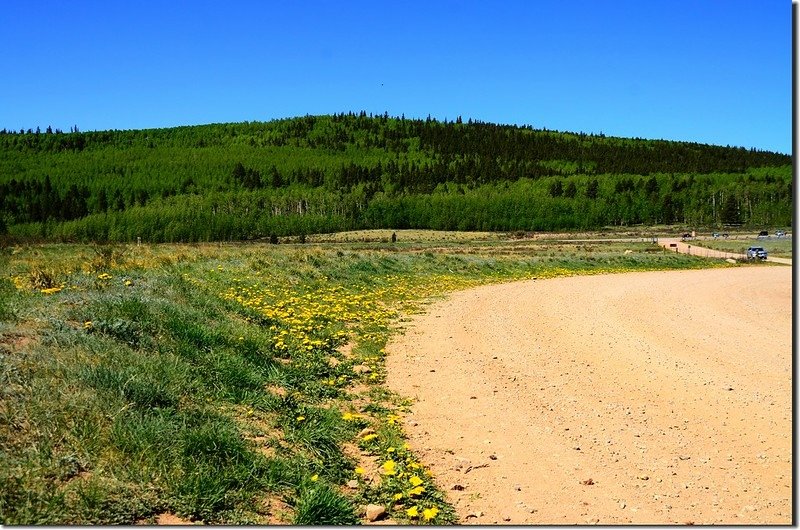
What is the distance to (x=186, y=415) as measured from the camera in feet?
17.5

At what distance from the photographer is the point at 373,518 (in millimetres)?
4355

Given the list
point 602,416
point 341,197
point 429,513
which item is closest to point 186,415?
point 429,513

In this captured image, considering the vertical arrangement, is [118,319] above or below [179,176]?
below

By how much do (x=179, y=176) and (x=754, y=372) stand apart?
180469 mm

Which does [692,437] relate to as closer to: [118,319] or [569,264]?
[118,319]

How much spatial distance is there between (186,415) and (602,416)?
4.47 m

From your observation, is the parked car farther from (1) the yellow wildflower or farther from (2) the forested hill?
(2) the forested hill

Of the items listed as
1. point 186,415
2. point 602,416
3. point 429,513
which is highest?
point 186,415

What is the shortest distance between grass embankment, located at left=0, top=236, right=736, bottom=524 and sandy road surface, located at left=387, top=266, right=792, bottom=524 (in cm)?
57

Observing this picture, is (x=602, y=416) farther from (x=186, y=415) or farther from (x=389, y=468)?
(x=186, y=415)

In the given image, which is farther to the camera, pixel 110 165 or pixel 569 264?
pixel 110 165

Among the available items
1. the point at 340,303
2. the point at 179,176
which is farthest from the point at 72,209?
the point at 340,303

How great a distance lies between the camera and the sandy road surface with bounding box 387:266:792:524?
15.5 feet

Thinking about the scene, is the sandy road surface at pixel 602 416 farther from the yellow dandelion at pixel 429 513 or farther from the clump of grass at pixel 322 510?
the clump of grass at pixel 322 510
